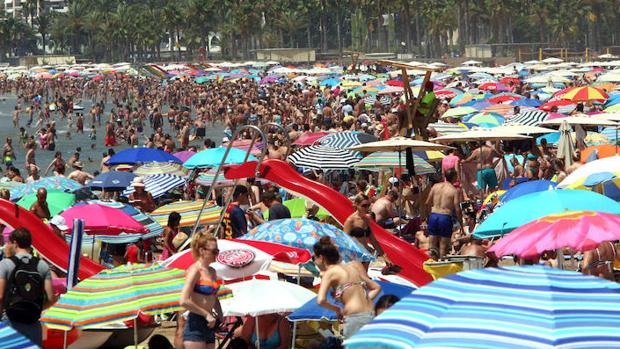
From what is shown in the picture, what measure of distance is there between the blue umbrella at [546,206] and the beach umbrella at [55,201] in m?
7.04

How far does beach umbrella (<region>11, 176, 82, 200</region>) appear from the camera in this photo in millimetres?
17141

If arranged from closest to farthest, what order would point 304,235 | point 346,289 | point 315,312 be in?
point 346,289 < point 315,312 < point 304,235

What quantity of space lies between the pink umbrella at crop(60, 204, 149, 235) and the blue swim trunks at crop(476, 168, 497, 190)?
6997 millimetres

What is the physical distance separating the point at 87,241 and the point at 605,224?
6.47m

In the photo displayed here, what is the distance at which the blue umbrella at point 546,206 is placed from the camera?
9719 millimetres

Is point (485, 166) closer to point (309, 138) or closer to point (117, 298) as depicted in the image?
point (309, 138)

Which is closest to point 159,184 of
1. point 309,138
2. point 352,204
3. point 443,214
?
point 352,204

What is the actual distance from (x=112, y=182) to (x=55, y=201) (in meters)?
2.99

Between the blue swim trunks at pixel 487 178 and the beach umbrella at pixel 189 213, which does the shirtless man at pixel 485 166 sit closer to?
the blue swim trunks at pixel 487 178

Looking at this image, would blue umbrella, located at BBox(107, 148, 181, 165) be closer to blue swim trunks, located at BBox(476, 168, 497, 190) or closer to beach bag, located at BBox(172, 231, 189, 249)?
blue swim trunks, located at BBox(476, 168, 497, 190)

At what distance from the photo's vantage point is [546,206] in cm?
982

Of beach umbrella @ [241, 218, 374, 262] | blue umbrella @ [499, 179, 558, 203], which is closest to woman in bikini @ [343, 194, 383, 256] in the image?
beach umbrella @ [241, 218, 374, 262]

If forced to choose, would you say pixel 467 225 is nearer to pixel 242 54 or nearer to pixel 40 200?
pixel 40 200

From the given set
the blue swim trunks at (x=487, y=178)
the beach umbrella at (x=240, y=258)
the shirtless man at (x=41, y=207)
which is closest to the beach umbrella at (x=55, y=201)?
the shirtless man at (x=41, y=207)
